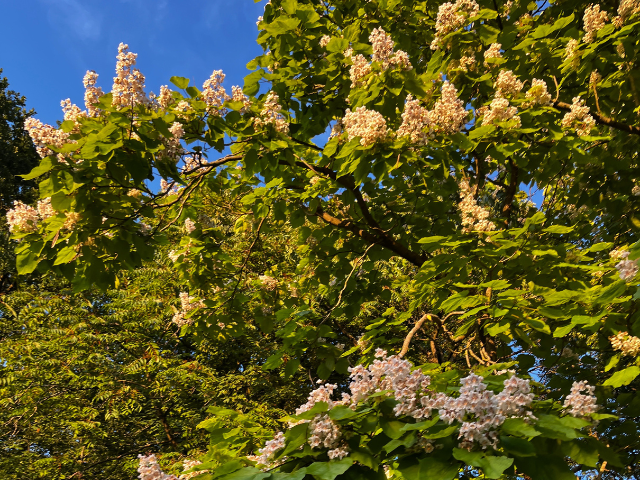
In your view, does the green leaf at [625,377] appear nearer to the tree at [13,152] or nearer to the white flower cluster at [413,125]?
the white flower cluster at [413,125]

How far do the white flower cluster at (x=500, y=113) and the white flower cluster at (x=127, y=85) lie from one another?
2.11 metres

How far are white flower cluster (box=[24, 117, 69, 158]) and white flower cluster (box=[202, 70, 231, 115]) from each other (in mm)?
916

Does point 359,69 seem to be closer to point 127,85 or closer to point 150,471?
point 127,85

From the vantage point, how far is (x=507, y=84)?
300 centimetres

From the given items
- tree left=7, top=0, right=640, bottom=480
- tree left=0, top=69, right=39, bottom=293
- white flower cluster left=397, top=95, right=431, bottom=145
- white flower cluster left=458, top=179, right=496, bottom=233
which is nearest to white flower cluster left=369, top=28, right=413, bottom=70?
tree left=7, top=0, right=640, bottom=480

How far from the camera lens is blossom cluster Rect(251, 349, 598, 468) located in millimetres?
1315

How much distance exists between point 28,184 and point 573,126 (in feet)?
66.4

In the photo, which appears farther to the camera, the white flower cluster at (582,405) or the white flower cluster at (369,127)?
the white flower cluster at (369,127)

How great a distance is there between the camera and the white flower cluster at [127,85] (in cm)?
266

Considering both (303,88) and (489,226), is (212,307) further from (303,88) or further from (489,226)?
(489,226)

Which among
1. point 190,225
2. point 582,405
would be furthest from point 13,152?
point 582,405

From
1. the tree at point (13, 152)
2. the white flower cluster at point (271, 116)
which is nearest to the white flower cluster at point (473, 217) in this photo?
the white flower cluster at point (271, 116)

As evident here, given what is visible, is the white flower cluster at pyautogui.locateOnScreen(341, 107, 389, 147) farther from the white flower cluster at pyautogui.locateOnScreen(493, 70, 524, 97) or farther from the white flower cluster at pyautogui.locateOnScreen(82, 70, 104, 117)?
the white flower cluster at pyautogui.locateOnScreen(82, 70, 104, 117)

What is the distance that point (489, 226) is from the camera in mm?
2869
